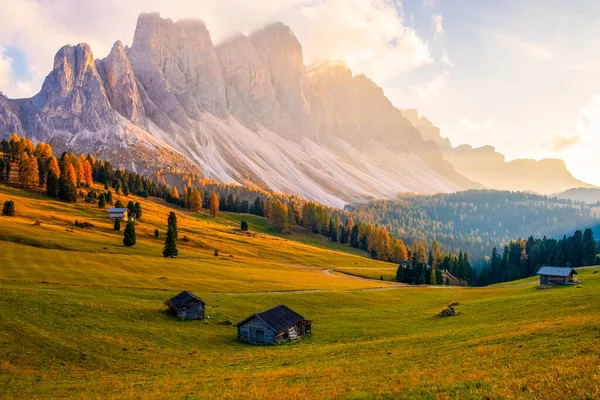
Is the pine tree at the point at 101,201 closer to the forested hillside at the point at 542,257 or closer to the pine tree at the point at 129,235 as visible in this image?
the pine tree at the point at 129,235

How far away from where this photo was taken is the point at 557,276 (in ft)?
262

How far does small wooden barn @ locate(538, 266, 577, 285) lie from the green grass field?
15.1 metres

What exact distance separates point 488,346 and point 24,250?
278 ft

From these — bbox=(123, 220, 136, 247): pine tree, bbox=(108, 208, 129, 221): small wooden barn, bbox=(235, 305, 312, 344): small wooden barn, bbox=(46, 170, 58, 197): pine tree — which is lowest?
bbox=(235, 305, 312, 344): small wooden barn

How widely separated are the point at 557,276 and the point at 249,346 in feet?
210

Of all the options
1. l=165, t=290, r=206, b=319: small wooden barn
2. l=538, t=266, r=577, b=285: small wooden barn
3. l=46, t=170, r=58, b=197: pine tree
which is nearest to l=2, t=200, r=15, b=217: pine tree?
l=46, t=170, r=58, b=197: pine tree

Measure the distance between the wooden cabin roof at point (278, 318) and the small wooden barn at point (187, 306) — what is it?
8.64m

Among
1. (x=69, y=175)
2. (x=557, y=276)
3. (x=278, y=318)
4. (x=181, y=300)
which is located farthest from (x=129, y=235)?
(x=557, y=276)

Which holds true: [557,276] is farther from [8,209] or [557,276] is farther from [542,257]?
[8,209]

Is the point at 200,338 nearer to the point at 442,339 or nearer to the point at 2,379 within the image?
the point at 2,379

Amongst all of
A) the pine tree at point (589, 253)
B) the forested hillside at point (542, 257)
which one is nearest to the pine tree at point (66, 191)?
the forested hillside at point (542, 257)

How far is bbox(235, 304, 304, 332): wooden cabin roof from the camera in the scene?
4947 cm

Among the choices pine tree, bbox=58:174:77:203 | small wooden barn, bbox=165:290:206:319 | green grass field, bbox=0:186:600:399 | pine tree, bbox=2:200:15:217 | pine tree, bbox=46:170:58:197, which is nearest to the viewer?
green grass field, bbox=0:186:600:399

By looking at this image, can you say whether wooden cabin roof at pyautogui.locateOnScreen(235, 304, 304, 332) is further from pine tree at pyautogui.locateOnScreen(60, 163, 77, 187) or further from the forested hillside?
the forested hillside
